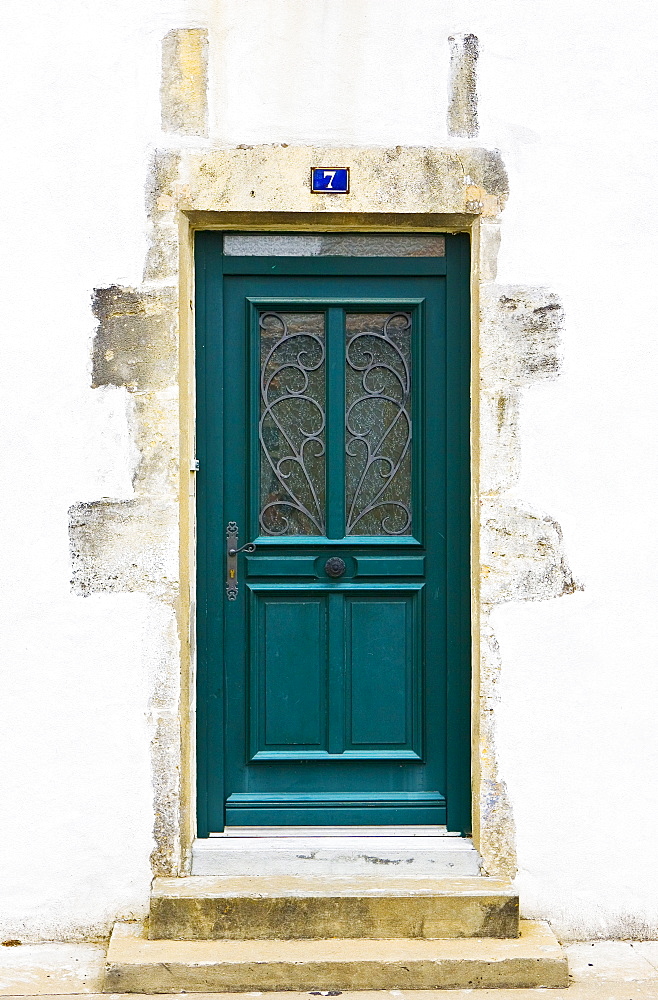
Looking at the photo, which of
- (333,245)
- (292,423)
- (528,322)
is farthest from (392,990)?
(333,245)

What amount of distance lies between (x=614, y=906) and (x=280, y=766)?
1.28 metres

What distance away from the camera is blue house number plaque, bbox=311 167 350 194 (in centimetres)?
329

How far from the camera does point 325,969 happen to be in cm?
302

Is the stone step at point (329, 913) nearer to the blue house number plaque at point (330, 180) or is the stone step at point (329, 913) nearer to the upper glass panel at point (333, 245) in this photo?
the upper glass panel at point (333, 245)

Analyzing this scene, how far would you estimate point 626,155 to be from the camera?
3.30 m

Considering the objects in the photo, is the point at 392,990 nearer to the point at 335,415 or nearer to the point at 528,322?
the point at 335,415

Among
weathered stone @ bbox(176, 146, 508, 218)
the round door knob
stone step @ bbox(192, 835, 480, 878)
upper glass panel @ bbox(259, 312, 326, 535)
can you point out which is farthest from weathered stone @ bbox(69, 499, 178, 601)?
weathered stone @ bbox(176, 146, 508, 218)

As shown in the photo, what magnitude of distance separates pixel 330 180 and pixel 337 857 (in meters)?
2.39

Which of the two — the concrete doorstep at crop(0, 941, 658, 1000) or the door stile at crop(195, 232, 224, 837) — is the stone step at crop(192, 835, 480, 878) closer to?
the door stile at crop(195, 232, 224, 837)

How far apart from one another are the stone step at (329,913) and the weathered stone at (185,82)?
8.55 ft

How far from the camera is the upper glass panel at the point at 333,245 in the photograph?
3.47 meters

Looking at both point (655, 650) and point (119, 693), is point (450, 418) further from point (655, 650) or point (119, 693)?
point (119, 693)

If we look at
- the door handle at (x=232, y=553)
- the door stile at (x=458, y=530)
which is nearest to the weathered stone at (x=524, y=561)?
the door stile at (x=458, y=530)

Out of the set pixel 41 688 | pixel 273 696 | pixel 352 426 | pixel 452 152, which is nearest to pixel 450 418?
pixel 352 426
